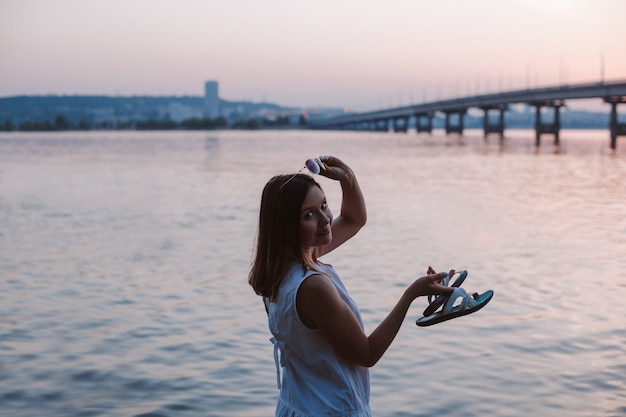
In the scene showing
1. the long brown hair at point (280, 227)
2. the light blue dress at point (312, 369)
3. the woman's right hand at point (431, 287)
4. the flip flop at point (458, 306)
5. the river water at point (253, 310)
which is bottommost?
the river water at point (253, 310)

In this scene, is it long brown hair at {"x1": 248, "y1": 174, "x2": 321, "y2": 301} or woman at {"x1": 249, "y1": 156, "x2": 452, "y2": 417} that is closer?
woman at {"x1": 249, "y1": 156, "x2": 452, "y2": 417}

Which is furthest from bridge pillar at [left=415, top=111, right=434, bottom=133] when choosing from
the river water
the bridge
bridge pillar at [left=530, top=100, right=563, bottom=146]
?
the river water

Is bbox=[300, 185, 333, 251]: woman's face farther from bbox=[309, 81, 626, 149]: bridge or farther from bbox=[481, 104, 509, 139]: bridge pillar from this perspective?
bbox=[481, 104, 509, 139]: bridge pillar

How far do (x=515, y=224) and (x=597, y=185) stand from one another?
521 inches

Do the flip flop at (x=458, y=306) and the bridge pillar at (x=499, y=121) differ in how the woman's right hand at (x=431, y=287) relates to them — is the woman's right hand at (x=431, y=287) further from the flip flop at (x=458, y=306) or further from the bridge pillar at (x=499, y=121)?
the bridge pillar at (x=499, y=121)

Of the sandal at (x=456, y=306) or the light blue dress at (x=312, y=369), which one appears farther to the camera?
the light blue dress at (x=312, y=369)

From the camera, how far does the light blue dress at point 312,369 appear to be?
11.3ft

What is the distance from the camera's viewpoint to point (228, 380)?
7.69m

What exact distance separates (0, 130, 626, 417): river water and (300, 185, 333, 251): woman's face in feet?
11.9

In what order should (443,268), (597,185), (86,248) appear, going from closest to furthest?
(443,268) → (86,248) → (597,185)

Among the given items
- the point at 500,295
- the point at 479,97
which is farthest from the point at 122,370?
the point at 479,97

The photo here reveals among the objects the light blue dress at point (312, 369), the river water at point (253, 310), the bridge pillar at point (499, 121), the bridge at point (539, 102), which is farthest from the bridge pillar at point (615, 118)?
the light blue dress at point (312, 369)

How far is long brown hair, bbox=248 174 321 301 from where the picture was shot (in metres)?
3.46

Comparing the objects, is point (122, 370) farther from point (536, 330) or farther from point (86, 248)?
point (86, 248)
